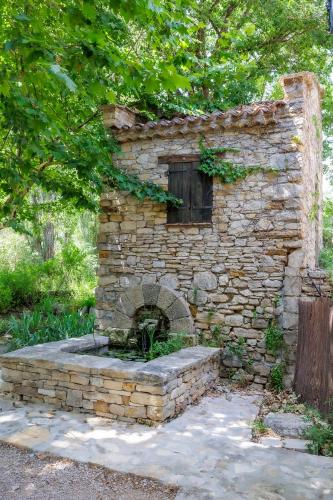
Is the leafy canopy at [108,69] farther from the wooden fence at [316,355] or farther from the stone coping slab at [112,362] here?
the wooden fence at [316,355]

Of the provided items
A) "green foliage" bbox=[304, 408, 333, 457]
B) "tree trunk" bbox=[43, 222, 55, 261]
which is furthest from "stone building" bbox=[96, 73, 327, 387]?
"tree trunk" bbox=[43, 222, 55, 261]

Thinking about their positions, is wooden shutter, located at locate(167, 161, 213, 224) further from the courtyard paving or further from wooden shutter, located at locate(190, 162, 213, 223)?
the courtyard paving

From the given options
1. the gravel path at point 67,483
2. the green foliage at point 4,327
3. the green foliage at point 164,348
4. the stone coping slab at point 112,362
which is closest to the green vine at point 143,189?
the green foliage at point 164,348

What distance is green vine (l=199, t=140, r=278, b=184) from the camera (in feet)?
20.6

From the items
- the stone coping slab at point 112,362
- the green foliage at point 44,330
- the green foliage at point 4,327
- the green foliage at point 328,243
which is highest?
the green foliage at point 328,243

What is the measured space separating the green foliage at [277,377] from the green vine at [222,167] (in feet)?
9.23

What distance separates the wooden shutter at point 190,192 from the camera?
259 inches

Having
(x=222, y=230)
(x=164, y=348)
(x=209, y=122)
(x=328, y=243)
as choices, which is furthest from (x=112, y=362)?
(x=328, y=243)

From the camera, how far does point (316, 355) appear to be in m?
4.80

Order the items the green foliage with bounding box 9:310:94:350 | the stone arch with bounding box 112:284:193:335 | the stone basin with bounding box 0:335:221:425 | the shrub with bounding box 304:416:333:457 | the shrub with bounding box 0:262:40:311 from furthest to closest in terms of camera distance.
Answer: the shrub with bounding box 0:262:40:311 < the green foliage with bounding box 9:310:94:350 < the stone arch with bounding box 112:284:193:335 < the stone basin with bounding box 0:335:221:425 < the shrub with bounding box 304:416:333:457

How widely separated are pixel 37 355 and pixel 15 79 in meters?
3.26

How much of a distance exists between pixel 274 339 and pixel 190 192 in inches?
103

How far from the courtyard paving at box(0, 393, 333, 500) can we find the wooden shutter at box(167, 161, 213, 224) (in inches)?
119

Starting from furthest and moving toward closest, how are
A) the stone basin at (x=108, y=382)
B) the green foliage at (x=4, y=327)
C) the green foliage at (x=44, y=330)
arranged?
the green foliage at (x=4, y=327) < the green foliage at (x=44, y=330) < the stone basin at (x=108, y=382)
